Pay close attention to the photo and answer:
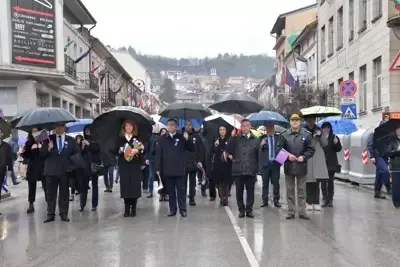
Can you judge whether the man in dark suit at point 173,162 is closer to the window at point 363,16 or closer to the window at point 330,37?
the window at point 363,16

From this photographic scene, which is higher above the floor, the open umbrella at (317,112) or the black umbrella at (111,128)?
the open umbrella at (317,112)

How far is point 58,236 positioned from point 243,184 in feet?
12.0

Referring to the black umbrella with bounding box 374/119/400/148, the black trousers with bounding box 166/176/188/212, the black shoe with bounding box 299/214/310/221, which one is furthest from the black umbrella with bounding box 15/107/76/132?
the black umbrella with bounding box 374/119/400/148

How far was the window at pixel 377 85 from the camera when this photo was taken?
24609 mm

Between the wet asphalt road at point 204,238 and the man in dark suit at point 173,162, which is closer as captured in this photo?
the wet asphalt road at point 204,238

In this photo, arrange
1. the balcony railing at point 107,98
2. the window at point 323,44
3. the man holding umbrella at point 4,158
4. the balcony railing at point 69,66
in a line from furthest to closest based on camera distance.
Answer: the balcony railing at point 107,98 < the window at point 323,44 < the balcony railing at point 69,66 < the man holding umbrella at point 4,158

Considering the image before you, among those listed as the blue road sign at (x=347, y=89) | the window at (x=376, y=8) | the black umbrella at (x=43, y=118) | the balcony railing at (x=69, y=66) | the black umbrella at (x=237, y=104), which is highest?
the window at (x=376, y=8)

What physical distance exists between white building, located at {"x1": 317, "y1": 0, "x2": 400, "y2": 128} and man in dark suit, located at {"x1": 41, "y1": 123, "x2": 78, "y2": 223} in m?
16.4

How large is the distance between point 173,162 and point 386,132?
16.5ft

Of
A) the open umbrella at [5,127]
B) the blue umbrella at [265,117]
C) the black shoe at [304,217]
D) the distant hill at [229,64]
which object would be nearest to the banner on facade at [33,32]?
the open umbrella at [5,127]

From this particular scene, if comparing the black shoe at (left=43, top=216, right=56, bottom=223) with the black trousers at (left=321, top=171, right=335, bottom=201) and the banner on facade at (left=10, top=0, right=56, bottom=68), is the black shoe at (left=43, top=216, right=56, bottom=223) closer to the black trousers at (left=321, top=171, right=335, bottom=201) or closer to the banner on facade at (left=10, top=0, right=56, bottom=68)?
the black trousers at (left=321, top=171, right=335, bottom=201)

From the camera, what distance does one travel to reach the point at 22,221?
34.4ft

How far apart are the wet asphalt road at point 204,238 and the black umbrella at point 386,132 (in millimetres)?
1499

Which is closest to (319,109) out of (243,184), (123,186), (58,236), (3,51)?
(243,184)
